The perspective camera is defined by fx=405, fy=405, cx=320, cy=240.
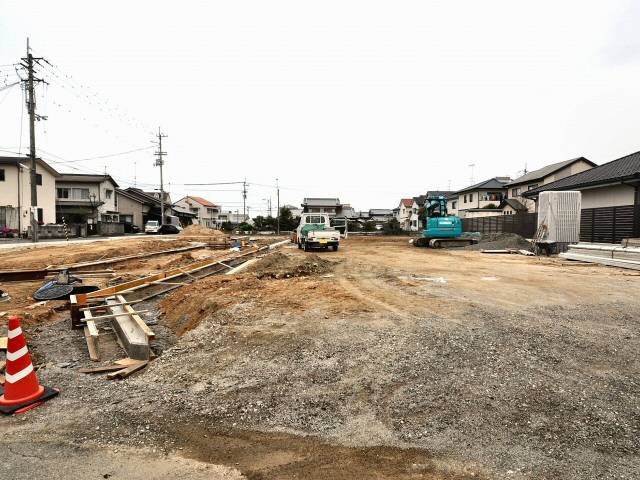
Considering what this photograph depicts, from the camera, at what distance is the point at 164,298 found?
29.4 ft

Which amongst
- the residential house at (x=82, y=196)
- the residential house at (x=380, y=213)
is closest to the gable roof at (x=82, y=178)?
the residential house at (x=82, y=196)

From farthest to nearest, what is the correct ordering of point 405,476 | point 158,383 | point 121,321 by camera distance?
point 121,321, point 158,383, point 405,476

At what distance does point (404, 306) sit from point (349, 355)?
7.89 feet

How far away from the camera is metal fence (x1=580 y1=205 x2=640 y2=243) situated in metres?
16.7

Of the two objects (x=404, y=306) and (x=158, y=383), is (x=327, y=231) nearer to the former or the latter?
(x=404, y=306)

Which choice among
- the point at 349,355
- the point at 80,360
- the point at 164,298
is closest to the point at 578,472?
the point at 349,355

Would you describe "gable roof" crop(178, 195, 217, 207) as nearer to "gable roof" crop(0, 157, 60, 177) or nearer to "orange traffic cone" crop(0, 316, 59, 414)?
"gable roof" crop(0, 157, 60, 177)

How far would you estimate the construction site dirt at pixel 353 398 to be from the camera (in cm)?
272

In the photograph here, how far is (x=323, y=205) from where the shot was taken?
239 ft

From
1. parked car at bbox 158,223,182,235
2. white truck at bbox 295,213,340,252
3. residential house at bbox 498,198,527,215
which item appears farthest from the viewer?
parked car at bbox 158,223,182,235

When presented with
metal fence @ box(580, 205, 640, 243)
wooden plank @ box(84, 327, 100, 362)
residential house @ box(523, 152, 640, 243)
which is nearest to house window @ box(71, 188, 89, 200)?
residential house @ box(523, 152, 640, 243)

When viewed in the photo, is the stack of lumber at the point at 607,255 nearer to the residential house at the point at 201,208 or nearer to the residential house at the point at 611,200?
the residential house at the point at 611,200

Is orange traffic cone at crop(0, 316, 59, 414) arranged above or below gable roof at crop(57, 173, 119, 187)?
below

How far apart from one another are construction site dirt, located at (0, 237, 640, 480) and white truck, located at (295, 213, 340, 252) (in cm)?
1305
